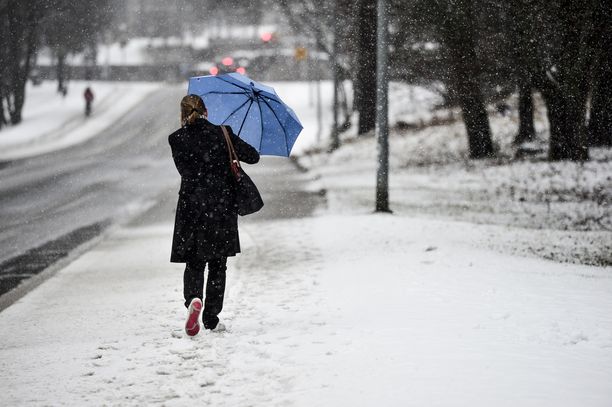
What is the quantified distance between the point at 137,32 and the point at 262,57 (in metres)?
30.9

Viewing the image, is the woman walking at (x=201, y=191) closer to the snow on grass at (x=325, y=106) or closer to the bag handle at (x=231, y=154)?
the bag handle at (x=231, y=154)

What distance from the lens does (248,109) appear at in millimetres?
6371

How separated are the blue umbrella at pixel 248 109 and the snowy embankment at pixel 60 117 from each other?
25.6 meters

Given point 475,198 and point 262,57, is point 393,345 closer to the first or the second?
point 475,198

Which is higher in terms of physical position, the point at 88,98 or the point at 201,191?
the point at 201,191

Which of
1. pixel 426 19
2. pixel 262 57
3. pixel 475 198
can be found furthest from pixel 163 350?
pixel 262 57

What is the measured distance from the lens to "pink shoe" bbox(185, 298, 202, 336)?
230 inches

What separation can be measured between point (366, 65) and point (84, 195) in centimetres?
1601

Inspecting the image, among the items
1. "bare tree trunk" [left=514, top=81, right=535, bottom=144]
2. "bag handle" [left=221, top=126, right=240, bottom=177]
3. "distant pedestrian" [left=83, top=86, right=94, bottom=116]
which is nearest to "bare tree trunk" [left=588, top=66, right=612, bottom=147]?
"bare tree trunk" [left=514, top=81, right=535, bottom=144]

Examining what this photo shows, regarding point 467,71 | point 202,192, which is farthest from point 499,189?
point 202,192

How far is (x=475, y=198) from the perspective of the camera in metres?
16.4

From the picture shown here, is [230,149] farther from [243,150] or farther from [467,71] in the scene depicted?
[467,71]

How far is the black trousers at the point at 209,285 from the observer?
5.93 meters

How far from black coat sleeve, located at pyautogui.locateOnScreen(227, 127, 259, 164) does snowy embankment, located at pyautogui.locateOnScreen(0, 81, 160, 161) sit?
2616 cm
